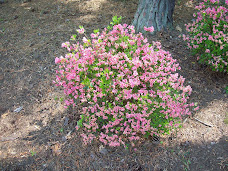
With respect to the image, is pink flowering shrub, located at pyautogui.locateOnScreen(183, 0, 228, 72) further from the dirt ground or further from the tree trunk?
the tree trunk

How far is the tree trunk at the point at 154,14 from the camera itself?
4.31 m

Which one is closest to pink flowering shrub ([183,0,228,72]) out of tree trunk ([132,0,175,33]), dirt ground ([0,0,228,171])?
dirt ground ([0,0,228,171])

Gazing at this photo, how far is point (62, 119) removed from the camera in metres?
Result: 3.01

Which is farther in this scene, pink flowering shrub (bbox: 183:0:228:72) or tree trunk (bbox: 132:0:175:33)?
tree trunk (bbox: 132:0:175:33)

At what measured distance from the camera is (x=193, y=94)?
3330 millimetres

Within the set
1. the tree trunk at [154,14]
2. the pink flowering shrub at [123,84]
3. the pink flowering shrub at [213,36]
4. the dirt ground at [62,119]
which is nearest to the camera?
the pink flowering shrub at [123,84]

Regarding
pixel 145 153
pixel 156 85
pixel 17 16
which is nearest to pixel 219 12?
pixel 156 85

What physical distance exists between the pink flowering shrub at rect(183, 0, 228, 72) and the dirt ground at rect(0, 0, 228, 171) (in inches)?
18.4

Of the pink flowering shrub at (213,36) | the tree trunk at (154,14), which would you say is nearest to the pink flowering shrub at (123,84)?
the pink flowering shrub at (213,36)

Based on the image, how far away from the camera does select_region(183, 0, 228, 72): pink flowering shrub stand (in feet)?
9.93

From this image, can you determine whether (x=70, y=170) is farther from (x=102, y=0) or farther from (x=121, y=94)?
(x=102, y=0)

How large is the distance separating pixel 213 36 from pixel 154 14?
157cm

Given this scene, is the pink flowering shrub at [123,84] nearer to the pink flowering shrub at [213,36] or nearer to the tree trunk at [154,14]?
the pink flowering shrub at [213,36]

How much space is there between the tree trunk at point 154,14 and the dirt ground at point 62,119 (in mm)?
276
